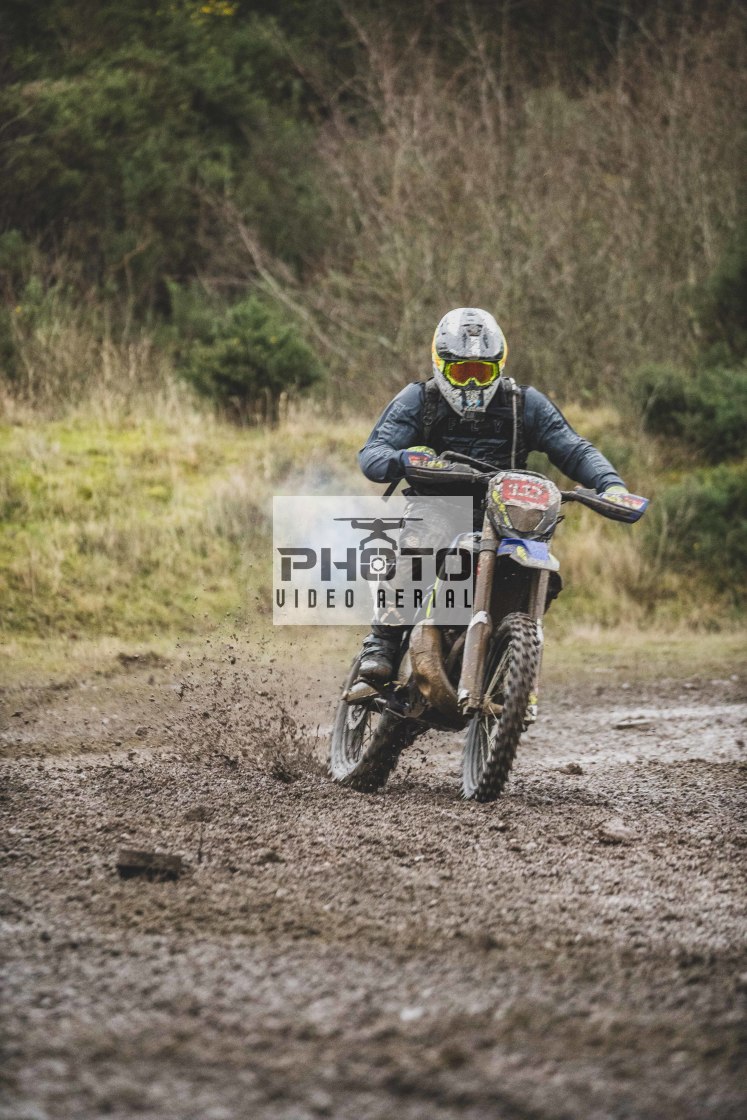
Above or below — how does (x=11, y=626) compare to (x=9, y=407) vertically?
below

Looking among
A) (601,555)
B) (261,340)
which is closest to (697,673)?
(601,555)

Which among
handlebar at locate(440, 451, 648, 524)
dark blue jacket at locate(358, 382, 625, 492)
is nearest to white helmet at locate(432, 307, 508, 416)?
dark blue jacket at locate(358, 382, 625, 492)

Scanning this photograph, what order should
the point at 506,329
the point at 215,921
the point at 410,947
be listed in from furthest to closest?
the point at 506,329
the point at 215,921
the point at 410,947

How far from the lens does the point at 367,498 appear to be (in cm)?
1488

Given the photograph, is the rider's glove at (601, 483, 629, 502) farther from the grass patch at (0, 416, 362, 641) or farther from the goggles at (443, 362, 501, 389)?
the grass patch at (0, 416, 362, 641)

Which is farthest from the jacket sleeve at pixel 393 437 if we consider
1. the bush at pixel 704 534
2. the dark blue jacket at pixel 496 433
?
the bush at pixel 704 534

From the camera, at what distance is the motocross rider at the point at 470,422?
607 cm

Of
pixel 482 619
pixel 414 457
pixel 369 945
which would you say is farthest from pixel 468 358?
pixel 369 945

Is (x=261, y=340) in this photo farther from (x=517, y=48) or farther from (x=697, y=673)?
(x=517, y=48)

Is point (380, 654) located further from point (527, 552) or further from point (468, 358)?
point (468, 358)

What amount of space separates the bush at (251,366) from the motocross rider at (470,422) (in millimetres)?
11225

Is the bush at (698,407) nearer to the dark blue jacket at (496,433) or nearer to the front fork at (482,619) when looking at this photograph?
the dark blue jacket at (496,433)

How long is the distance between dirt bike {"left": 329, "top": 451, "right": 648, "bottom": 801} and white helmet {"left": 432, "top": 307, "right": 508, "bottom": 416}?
1.09ft

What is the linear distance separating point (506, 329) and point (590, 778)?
46.3ft
